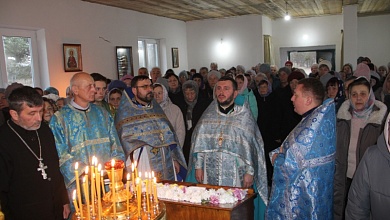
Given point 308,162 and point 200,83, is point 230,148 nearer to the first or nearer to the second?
point 308,162

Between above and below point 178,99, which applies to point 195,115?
below

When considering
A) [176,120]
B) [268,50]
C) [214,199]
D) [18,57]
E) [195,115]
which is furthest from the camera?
[268,50]

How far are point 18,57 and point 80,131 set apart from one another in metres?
4.62

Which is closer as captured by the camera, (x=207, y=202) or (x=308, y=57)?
(x=207, y=202)

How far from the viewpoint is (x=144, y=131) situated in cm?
387

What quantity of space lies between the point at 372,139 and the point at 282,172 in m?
1.04

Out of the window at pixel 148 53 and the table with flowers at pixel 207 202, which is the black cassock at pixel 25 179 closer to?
the table with flowers at pixel 207 202

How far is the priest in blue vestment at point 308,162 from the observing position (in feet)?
9.70

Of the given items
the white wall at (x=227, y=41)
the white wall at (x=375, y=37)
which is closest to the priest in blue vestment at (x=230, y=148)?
the white wall at (x=227, y=41)

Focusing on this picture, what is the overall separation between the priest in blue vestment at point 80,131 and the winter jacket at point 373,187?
2038 mm

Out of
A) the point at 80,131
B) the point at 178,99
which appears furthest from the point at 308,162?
the point at 178,99

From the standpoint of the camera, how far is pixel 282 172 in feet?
10.1

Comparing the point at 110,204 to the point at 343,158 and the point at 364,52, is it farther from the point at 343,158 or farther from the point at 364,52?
the point at 364,52

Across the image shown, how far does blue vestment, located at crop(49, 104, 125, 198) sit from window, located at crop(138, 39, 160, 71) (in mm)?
8140
